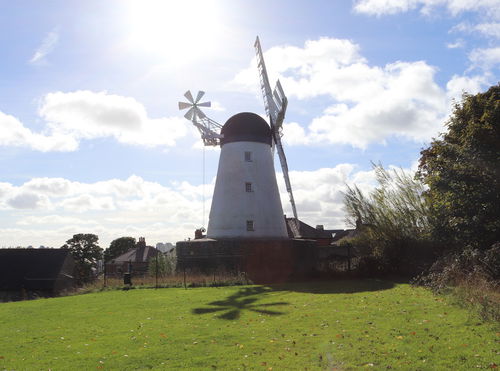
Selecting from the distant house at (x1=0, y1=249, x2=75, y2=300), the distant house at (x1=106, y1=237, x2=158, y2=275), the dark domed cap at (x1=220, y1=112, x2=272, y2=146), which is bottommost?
the distant house at (x1=0, y1=249, x2=75, y2=300)

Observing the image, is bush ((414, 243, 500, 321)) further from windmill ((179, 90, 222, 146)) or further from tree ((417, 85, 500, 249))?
windmill ((179, 90, 222, 146))

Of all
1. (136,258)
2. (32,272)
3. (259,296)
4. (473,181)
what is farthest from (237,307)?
(136,258)

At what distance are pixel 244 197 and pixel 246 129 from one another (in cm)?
472

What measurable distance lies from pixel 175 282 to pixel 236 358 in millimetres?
14855

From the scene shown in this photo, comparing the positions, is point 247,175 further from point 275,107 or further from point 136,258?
point 136,258

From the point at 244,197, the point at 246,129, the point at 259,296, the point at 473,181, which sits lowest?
the point at 259,296

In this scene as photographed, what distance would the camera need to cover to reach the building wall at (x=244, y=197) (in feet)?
85.4

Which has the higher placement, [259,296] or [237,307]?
A: [259,296]

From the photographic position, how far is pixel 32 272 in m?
31.4

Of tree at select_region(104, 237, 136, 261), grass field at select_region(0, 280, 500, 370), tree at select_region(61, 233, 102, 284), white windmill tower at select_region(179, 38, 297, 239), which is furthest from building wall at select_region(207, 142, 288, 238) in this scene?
tree at select_region(104, 237, 136, 261)

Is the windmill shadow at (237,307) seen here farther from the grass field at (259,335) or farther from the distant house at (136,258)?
the distant house at (136,258)

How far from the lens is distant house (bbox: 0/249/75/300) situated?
99.5ft

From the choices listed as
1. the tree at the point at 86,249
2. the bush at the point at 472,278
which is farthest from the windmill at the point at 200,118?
the tree at the point at 86,249

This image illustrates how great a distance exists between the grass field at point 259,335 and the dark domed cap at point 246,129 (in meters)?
14.9
